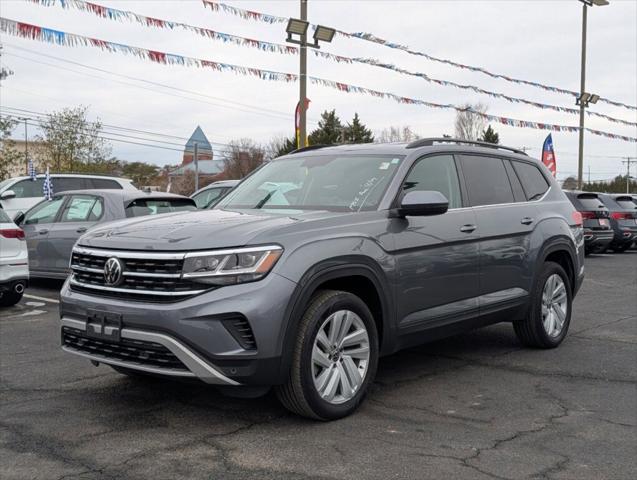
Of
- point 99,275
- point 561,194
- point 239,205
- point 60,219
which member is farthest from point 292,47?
point 99,275

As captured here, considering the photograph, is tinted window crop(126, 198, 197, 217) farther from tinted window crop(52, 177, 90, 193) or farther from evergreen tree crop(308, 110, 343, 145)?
evergreen tree crop(308, 110, 343, 145)

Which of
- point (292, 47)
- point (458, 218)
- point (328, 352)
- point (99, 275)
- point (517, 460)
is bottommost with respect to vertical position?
point (517, 460)

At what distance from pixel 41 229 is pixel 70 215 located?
53cm

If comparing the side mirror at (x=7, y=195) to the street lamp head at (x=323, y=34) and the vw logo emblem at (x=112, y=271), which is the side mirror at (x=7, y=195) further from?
the vw logo emblem at (x=112, y=271)

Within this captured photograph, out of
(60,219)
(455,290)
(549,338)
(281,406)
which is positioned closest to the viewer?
(281,406)

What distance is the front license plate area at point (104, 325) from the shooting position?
14.1 ft

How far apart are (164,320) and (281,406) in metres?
1.19

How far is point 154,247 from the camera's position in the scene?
169 inches

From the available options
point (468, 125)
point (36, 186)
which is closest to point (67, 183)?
point (36, 186)

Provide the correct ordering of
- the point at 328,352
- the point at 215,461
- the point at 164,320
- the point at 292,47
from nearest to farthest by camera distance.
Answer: the point at 215,461 → the point at 164,320 → the point at 328,352 → the point at 292,47

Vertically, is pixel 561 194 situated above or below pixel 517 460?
above

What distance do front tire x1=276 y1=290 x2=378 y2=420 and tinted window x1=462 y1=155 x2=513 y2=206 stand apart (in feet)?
6.07

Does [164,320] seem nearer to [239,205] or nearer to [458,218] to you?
[239,205]

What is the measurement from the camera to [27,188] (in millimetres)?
16969
